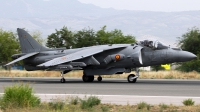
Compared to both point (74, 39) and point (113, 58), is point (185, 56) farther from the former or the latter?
point (74, 39)

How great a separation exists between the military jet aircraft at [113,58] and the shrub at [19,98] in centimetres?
1376

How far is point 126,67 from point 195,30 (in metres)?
23.4

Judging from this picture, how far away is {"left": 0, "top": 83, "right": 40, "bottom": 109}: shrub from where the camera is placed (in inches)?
581

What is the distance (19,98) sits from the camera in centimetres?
1505

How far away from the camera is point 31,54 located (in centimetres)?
3228

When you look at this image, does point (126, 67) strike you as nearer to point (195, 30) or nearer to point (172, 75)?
point (172, 75)

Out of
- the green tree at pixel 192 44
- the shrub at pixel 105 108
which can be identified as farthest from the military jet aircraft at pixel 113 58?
the green tree at pixel 192 44

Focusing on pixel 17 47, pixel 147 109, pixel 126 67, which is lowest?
pixel 147 109

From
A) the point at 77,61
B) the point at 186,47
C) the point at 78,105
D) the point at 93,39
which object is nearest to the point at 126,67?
the point at 77,61

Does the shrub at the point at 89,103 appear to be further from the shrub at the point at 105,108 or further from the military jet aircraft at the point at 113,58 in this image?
the military jet aircraft at the point at 113,58

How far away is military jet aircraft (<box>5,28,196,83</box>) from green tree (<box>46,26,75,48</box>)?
21712 millimetres

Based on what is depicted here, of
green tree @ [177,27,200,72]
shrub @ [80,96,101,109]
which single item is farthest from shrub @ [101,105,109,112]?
green tree @ [177,27,200,72]

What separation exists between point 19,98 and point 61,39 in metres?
40.0

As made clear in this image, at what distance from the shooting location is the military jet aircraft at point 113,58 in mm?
28844
